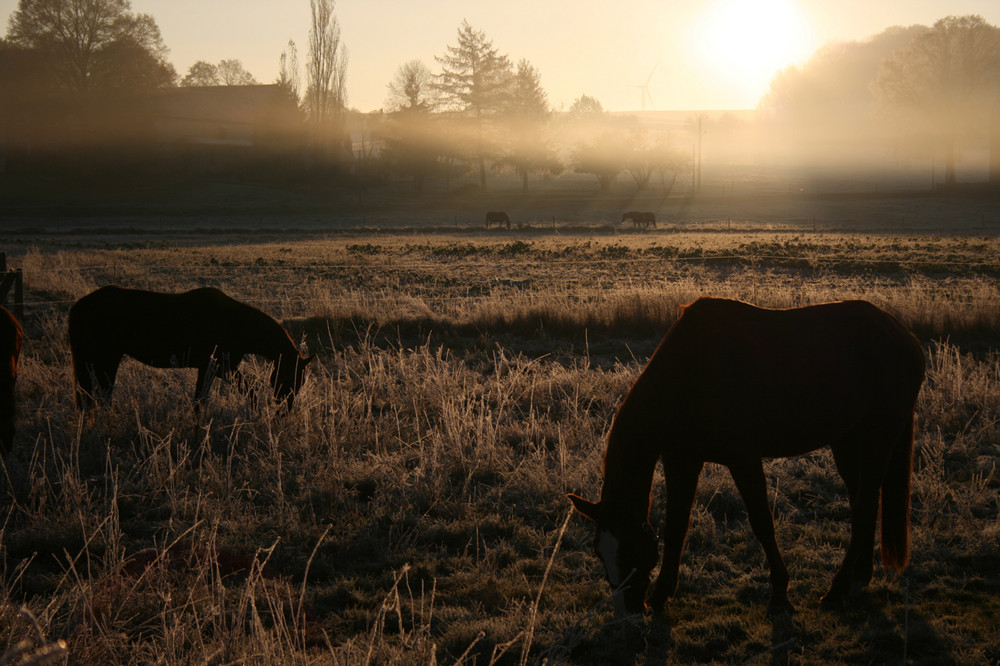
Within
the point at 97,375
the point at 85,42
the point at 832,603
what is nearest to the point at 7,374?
the point at 97,375

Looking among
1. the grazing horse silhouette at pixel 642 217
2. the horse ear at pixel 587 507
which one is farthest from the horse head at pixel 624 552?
the grazing horse silhouette at pixel 642 217

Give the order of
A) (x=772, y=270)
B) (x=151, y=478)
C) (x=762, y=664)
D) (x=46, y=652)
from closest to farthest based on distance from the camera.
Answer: (x=46, y=652)
(x=762, y=664)
(x=151, y=478)
(x=772, y=270)

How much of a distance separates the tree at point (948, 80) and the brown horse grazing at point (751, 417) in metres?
71.0

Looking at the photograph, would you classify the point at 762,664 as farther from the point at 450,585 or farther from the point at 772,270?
the point at 772,270

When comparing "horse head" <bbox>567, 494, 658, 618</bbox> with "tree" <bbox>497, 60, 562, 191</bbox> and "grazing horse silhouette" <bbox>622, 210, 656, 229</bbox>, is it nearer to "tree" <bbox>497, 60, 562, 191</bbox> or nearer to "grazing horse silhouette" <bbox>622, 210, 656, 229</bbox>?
"grazing horse silhouette" <bbox>622, 210, 656, 229</bbox>

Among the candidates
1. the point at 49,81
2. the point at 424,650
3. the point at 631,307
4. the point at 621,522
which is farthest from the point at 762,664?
the point at 49,81

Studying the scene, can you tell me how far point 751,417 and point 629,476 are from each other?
0.71 meters

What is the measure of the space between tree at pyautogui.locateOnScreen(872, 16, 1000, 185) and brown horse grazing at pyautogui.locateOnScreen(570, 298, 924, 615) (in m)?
71.0

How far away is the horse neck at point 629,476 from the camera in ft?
12.5

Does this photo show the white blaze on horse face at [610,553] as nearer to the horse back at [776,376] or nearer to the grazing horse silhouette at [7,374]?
the horse back at [776,376]

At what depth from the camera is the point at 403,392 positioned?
8.45 metres

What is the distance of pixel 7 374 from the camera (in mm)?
6141

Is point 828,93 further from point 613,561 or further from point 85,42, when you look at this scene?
point 613,561

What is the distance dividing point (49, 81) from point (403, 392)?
61243mm
